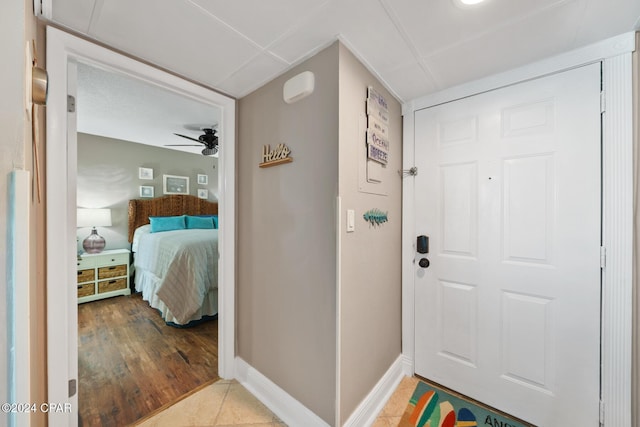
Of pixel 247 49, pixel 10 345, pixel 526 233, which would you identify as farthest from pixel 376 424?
pixel 247 49

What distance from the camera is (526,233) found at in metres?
1.48

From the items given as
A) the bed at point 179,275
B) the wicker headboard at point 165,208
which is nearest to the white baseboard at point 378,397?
the bed at point 179,275

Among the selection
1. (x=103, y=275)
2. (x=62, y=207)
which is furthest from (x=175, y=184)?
(x=62, y=207)

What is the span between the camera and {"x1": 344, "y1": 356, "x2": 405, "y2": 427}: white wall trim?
137 centimetres

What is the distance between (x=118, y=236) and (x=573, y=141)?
5.39 metres

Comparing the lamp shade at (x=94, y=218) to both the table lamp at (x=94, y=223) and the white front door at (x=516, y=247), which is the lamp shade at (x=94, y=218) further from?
the white front door at (x=516, y=247)

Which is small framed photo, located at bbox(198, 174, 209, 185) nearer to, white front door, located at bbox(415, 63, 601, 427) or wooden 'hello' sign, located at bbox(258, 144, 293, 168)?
wooden 'hello' sign, located at bbox(258, 144, 293, 168)

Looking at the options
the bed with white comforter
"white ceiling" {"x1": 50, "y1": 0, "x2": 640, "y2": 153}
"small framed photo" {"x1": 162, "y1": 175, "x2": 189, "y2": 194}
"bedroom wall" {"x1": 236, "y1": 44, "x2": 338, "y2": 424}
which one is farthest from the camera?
"small framed photo" {"x1": 162, "y1": 175, "x2": 189, "y2": 194}

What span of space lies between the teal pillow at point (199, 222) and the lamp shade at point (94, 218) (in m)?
1.07

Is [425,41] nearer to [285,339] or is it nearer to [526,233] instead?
[526,233]

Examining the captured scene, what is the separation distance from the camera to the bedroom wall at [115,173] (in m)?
3.64

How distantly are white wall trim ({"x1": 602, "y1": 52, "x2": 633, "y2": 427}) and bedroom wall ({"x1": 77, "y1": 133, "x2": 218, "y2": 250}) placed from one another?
538 centimetres

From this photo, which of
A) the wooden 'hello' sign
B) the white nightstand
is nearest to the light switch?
the wooden 'hello' sign

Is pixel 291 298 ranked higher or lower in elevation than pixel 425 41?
lower
